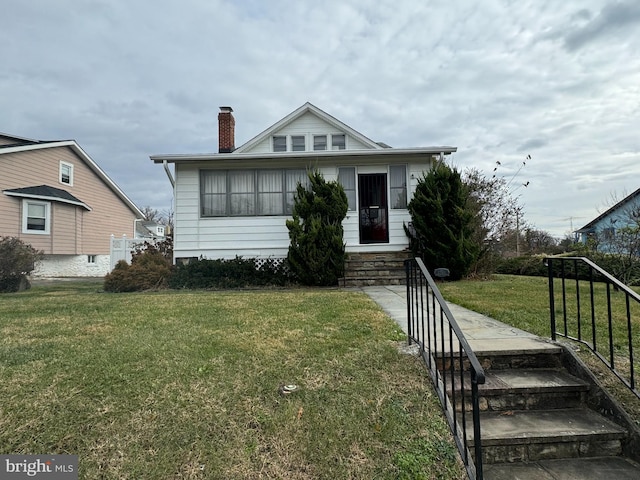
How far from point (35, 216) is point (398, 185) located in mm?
16721

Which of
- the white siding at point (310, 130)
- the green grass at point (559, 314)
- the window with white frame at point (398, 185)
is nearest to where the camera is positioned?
the green grass at point (559, 314)

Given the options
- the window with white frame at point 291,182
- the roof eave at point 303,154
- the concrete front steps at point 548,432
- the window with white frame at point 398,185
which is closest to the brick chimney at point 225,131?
the roof eave at point 303,154

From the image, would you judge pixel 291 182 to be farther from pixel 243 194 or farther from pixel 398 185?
pixel 398 185

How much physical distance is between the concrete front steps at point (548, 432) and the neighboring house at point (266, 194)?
768cm

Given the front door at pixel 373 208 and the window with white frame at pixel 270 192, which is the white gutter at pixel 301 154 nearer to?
the window with white frame at pixel 270 192

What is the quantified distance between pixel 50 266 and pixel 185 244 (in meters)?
11.6

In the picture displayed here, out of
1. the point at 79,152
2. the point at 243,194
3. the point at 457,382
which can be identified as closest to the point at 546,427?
the point at 457,382

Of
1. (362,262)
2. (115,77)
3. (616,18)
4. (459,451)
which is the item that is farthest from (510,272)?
(115,77)

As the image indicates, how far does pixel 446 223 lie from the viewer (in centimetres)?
884

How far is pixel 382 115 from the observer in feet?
49.7

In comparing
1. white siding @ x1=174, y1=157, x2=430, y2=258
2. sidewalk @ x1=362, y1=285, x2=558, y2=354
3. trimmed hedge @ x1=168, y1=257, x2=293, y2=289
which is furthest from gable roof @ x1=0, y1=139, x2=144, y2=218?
sidewalk @ x1=362, y1=285, x2=558, y2=354

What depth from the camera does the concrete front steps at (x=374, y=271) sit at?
29.5ft

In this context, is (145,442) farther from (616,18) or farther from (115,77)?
(115,77)

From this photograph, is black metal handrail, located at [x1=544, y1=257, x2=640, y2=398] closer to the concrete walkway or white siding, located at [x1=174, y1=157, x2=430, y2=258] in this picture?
the concrete walkway
